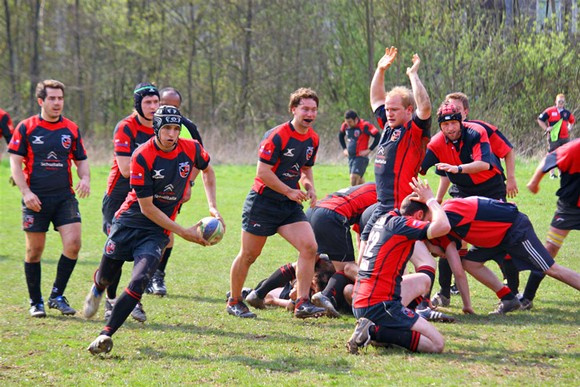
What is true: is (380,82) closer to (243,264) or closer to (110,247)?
(243,264)

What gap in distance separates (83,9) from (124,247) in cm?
3230

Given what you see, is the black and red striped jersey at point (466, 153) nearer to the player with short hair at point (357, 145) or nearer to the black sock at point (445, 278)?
the black sock at point (445, 278)

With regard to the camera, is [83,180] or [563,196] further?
[83,180]

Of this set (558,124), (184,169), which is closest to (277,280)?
(184,169)

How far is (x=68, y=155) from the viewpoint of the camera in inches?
300

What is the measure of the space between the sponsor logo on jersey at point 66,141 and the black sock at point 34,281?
118 centimetres

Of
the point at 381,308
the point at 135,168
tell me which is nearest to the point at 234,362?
the point at 381,308

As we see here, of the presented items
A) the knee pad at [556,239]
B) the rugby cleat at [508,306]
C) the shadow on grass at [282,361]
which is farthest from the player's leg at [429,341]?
the knee pad at [556,239]

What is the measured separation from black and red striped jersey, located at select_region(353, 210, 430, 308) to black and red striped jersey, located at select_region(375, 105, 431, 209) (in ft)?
2.92

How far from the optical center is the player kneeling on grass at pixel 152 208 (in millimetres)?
5906

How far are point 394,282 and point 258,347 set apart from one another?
3.89ft

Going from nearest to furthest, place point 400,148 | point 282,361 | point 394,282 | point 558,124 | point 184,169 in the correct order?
point 282,361 < point 394,282 < point 184,169 < point 400,148 < point 558,124

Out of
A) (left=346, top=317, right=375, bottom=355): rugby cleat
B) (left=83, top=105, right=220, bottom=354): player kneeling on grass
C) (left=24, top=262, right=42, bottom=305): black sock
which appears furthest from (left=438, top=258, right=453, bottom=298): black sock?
(left=24, top=262, right=42, bottom=305): black sock

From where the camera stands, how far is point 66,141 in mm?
7547
